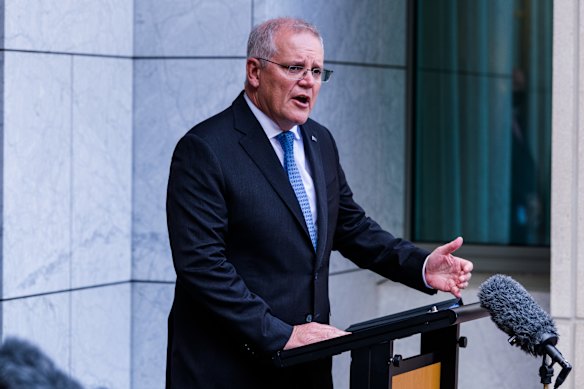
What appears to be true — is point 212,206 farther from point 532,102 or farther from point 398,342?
point 532,102

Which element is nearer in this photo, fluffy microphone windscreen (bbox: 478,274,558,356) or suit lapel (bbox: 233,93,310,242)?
fluffy microphone windscreen (bbox: 478,274,558,356)

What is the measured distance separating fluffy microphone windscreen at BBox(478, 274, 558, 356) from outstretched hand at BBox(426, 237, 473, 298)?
0.57m

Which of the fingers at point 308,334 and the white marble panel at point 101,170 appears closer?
the fingers at point 308,334

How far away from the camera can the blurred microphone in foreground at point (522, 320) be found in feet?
11.0

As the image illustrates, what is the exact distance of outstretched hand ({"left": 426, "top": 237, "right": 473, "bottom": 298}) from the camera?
406 cm

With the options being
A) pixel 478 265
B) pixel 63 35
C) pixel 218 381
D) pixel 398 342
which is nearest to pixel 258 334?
pixel 218 381

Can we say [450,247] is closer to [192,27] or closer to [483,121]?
[192,27]

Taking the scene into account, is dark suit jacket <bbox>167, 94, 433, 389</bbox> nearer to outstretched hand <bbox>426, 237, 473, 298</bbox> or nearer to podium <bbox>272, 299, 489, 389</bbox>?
outstretched hand <bbox>426, 237, 473, 298</bbox>

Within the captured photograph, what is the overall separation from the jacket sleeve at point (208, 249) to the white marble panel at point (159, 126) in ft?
7.77

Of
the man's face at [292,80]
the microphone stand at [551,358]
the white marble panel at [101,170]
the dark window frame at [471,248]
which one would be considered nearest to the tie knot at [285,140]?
the man's face at [292,80]

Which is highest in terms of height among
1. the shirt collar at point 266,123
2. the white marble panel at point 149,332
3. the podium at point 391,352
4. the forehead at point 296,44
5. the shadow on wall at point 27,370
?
the forehead at point 296,44

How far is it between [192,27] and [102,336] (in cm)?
164

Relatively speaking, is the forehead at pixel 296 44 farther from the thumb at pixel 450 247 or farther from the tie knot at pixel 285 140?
the thumb at pixel 450 247

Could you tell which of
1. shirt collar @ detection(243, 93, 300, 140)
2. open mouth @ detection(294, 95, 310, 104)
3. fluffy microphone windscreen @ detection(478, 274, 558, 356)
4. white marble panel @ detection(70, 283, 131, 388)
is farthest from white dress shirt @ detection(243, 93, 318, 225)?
white marble panel @ detection(70, 283, 131, 388)
